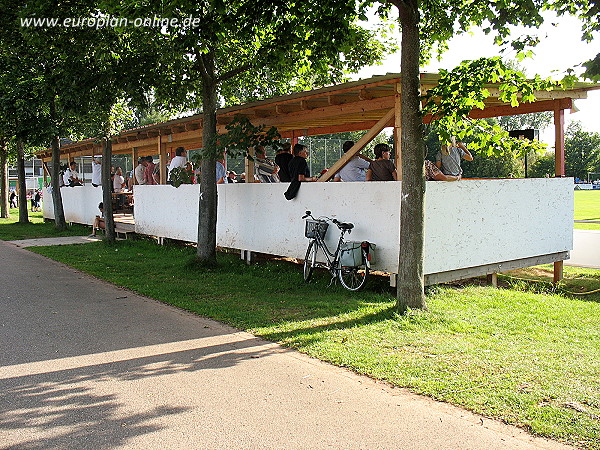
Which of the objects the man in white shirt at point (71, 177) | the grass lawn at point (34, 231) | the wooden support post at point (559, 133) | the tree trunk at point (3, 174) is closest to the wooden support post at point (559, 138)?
the wooden support post at point (559, 133)

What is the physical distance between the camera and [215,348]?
21.7 feet

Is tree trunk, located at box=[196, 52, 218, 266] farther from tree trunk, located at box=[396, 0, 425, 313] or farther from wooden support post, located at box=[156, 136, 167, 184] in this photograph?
wooden support post, located at box=[156, 136, 167, 184]

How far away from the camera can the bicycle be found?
9.35m

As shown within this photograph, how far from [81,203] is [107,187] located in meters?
6.43

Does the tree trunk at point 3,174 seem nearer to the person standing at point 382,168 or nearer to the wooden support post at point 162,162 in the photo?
the wooden support post at point 162,162

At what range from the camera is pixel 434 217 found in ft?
30.5

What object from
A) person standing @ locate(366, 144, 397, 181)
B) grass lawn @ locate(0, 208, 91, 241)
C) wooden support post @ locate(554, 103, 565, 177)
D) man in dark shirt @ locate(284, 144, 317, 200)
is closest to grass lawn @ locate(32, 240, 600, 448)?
man in dark shirt @ locate(284, 144, 317, 200)

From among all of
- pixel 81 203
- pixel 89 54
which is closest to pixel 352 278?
pixel 89 54

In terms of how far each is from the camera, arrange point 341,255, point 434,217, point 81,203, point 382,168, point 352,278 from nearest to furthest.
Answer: point 434,217 < point 341,255 < point 352,278 < point 382,168 < point 81,203

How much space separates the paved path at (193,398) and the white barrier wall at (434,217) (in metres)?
3.25

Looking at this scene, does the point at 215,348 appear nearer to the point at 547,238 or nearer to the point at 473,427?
the point at 473,427

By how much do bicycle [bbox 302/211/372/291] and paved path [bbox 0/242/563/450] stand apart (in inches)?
101

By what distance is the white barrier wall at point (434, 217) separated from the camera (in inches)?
369

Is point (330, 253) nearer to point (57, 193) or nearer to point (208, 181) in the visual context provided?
point (208, 181)
